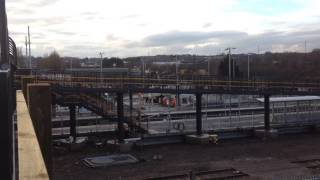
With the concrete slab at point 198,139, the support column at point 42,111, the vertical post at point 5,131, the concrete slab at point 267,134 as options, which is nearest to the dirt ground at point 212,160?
the concrete slab at point 198,139

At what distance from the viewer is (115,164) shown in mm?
33531

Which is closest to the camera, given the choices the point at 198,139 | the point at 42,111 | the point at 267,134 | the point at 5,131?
the point at 5,131

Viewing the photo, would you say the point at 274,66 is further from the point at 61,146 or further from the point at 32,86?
the point at 32,86

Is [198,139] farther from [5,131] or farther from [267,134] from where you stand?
[5,131]

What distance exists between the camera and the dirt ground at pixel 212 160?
30812 millimetres

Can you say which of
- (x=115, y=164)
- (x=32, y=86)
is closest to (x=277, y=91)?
(x=115, y=164)

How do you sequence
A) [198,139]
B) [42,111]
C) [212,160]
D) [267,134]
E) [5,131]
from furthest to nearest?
1. [267,134]
2. [198,139]
3. [212,160]
4. [42,111]
5. [5,131]

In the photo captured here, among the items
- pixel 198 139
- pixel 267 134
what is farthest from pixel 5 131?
pixel 267 134

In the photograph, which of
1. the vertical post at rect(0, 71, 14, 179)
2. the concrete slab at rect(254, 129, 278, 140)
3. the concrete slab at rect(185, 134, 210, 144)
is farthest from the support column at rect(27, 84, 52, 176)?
the concrete slab at rect(254, 129, 278, 140)

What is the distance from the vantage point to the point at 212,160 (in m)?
35.2

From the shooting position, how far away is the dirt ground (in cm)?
3081

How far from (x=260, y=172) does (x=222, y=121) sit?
23.6 meters

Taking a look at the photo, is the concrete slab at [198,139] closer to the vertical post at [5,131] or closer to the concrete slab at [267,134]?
the concrete slab at [267,134]

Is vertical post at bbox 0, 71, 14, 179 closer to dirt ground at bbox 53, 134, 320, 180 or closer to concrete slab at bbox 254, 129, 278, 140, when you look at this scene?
dirt ground at bbox 53, 134, 320, 180
